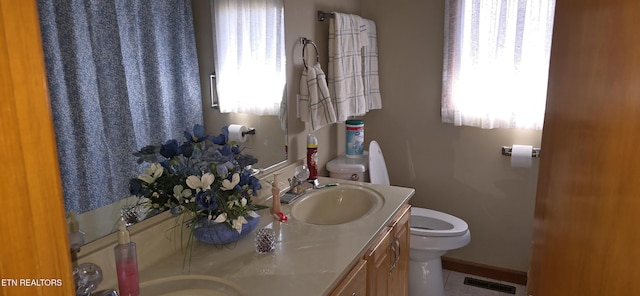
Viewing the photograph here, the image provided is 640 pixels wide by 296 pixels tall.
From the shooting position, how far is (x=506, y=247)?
275 centimetres

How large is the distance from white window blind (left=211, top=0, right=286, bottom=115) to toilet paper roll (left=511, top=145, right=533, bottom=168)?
1485 millimetres

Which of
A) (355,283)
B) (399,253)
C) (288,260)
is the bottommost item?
(399,253)

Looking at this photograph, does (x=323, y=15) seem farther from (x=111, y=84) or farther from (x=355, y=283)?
(x=355, y=283)

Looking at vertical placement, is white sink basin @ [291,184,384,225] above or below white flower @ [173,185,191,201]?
below

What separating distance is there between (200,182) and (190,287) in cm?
29

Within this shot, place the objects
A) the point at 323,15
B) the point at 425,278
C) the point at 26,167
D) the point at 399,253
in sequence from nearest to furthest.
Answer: the point at 26,167 < the point at 399,253 < the point at 323,15 < the point at 425,278

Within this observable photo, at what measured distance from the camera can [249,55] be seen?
174cm

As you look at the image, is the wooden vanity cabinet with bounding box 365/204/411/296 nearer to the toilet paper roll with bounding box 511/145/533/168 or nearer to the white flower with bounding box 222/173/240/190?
the white flower with bounding box 222/173/240/190

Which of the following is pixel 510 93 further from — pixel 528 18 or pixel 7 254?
pixel 7 254

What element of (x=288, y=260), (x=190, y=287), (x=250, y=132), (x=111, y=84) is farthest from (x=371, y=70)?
(x=190, y=287)

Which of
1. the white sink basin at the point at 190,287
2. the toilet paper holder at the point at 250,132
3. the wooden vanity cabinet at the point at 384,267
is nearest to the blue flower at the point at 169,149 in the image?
the white sink basin at the point at 190,287

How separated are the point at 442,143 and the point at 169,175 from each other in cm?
203

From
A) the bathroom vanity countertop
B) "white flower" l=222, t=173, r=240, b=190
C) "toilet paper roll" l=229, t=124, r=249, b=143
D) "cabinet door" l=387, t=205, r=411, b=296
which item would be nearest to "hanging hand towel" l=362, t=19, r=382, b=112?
"cabinet door" l=387, t=205, r=411, b=296

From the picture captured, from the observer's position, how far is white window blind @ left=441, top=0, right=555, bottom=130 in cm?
233
